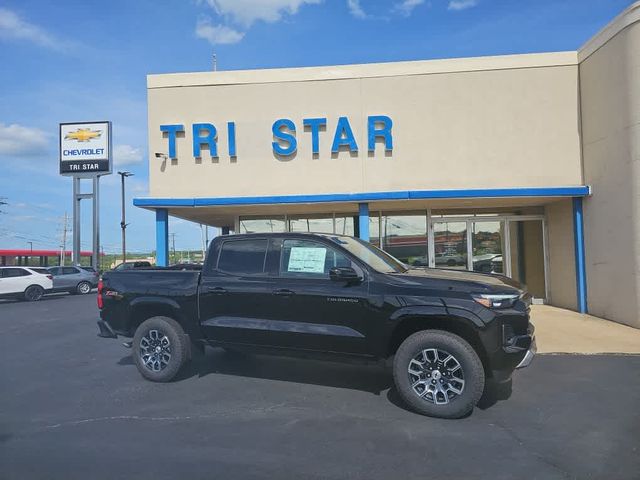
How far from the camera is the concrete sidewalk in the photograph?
25.6ft

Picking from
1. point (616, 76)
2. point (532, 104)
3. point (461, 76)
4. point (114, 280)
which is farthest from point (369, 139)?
point (114, 280)

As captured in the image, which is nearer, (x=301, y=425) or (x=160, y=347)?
(x=301, y=425)

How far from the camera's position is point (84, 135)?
31.5 meters

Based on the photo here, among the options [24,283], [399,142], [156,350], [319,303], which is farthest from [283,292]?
[24,283]

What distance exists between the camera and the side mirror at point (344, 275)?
17.1 ft

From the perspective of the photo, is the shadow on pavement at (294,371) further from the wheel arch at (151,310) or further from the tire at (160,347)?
the wheel arch at (151,310)

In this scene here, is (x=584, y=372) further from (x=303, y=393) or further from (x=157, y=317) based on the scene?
(x=157, y=317)

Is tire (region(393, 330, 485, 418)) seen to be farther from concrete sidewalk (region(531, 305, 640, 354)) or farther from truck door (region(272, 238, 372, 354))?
concrete sidewalk (region(531, 305, 640, 354))

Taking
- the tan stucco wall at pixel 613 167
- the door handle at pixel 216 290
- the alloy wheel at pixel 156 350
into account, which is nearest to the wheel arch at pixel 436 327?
the door handle at pixel 216 290

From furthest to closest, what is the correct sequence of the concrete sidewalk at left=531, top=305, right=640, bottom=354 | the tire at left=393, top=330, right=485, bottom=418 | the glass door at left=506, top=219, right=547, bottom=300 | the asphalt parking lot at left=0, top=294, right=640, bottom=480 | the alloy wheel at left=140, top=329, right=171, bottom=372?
1. the glass door at left=506, top=219, right=547, bottom=300
2. the concrete sidewalk at left=531, top=305, right=640, bottom=354
3. the alloy wheel at left=140, top=329, right=171, bottom=372
4. the tire at left=393, top=330, right=485, bottom=418
5. the asphalt parking lot at left=0, top=294, right=640, bottom=480

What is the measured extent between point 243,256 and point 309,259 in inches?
35.9

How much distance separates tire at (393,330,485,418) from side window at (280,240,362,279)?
1.14 meters

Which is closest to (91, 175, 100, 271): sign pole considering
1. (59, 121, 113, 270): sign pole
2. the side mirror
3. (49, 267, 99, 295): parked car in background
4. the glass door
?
(59, 121, 113, 270): sign pole

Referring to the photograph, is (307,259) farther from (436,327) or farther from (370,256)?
(436,327)
